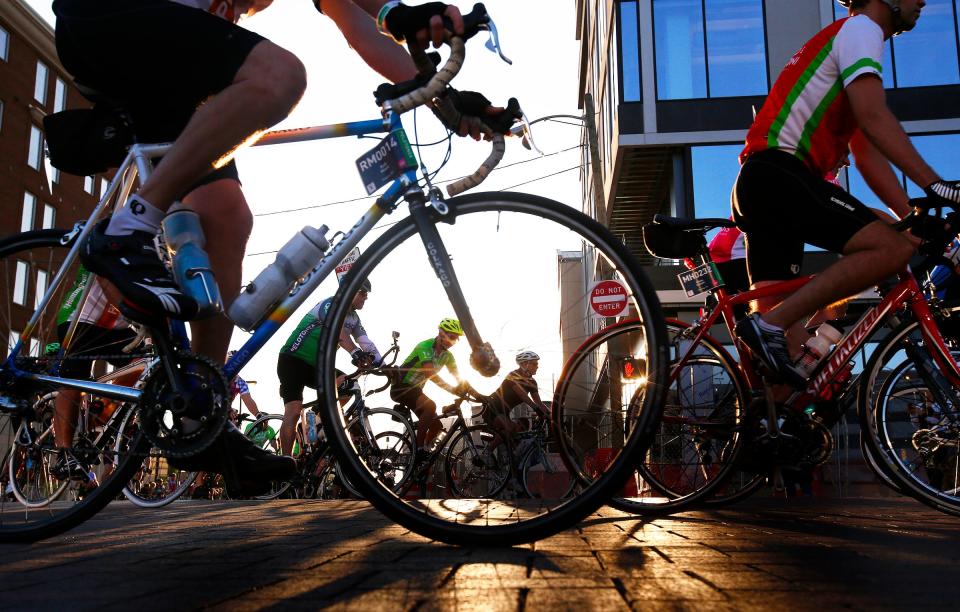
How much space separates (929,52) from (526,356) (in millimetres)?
21992

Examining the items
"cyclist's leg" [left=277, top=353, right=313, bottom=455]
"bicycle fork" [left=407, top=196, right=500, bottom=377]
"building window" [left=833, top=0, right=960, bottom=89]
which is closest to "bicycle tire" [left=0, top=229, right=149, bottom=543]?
"bicycle fork" [left=407, top=196, right=500, bottom=377]

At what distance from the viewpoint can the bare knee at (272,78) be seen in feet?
8.18

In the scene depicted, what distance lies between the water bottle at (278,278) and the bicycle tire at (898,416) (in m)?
2.24

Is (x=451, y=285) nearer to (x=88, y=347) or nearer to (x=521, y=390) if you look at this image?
(x=521, y=390)

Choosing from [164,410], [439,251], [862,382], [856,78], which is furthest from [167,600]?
[856,78]

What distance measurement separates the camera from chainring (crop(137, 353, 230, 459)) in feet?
7.98

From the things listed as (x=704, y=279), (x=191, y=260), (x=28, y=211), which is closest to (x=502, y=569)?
(x=191, y=260)

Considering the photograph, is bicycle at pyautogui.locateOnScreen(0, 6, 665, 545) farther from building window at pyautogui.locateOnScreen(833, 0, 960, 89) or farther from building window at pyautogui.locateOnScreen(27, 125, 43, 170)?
building window at pyautogui.locateOnScreen(27, 125, 43, 170)

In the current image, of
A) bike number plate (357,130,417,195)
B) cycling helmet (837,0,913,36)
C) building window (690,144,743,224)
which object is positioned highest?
building window (690,144,743,224)

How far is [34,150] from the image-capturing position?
1364 inches

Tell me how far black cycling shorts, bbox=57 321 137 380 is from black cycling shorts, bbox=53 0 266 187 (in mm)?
747

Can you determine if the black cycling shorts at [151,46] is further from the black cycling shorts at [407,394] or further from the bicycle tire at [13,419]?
the black cycling shorts at [407,394]

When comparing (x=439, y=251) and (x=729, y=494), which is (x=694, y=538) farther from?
(x=729, y=494)

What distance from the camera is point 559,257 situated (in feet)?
8.51
